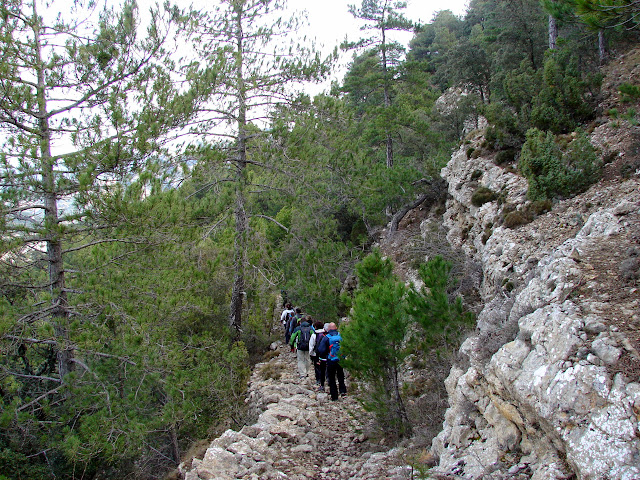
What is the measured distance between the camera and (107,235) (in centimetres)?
698

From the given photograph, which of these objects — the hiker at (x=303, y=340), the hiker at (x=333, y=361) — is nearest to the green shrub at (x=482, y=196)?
the hiker at (x=303, y=340)

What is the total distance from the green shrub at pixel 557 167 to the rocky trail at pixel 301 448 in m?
5.81

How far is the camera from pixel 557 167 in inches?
332

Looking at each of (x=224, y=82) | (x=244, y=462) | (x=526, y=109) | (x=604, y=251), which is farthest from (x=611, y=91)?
(x=244, y=462)

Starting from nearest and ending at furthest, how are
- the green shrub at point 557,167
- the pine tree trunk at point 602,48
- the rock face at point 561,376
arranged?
the rock face at point 561,376 < the green shrub at point 557,167 < the pine tree trunk at point 602,48

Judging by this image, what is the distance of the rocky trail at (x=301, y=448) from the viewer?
16.7 feet

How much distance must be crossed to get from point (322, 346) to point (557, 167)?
19.3ft

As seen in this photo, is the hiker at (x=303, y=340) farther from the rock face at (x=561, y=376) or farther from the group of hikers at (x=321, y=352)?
the rock face at (x=561, y=376)

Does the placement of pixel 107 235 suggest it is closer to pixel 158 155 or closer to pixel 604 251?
pixel 158 155

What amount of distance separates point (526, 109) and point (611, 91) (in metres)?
1.94

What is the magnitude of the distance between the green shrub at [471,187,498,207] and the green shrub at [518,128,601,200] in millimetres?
1473

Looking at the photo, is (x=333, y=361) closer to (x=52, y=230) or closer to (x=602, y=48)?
(x=52, y=230)

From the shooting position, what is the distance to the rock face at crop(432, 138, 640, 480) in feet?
9.46

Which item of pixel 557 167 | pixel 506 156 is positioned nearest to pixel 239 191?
pixel 557 167
